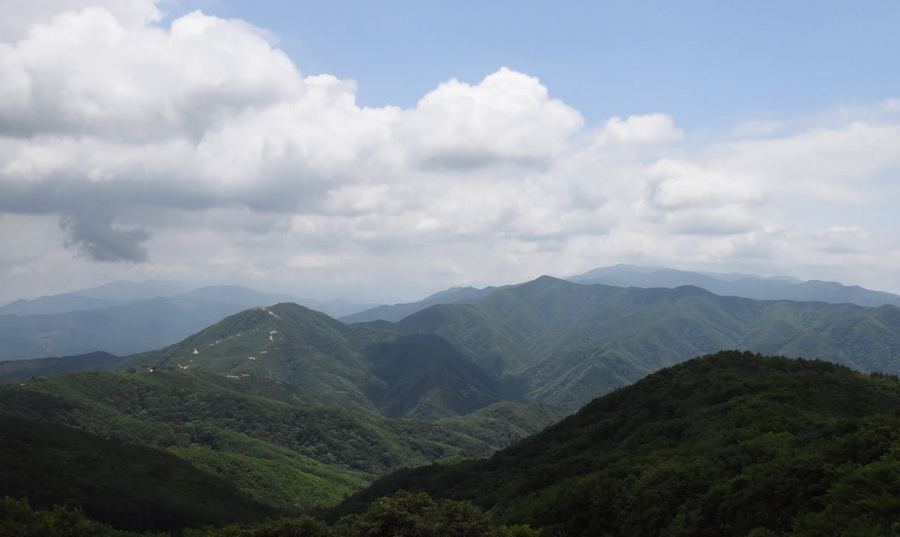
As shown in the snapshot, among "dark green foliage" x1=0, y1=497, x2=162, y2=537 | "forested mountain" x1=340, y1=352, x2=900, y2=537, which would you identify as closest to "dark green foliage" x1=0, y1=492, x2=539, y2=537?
"forested mountain" x1=340, y1=352, x2=900, y2=537

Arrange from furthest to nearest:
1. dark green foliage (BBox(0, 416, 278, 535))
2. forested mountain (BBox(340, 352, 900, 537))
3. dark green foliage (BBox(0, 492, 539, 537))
Result: dark green foliage (BBox(0, 416, 278, 535)) → forested mountain (BBox(340, 352, 900, 537)) → dark green foliage (BBox(0, 492, 539, 537))

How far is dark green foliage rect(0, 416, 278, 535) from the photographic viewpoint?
396 ft

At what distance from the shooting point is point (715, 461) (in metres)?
59.0

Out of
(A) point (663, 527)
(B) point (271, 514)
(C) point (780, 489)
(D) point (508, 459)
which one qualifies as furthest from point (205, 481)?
(C) point (780, 489)

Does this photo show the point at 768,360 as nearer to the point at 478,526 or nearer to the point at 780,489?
the point at 780,489

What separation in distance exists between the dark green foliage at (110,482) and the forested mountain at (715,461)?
4183 cm

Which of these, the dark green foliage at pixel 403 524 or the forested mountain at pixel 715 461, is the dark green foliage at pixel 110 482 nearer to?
the forested mountain at pixel 715 461

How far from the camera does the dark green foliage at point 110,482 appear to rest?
121 m

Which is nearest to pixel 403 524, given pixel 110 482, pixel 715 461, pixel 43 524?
pixel 715 461

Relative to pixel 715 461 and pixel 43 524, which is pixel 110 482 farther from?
pixel 715 461

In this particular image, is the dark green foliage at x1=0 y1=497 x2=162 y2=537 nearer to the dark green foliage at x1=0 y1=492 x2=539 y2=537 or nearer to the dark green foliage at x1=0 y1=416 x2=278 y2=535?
the dark green foliage at x1=0 y1=416 x2=278 y2=535

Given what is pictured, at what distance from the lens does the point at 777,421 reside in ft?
231

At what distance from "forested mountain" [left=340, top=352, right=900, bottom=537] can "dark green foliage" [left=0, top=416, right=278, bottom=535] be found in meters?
41.8

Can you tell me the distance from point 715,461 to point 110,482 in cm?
13568
